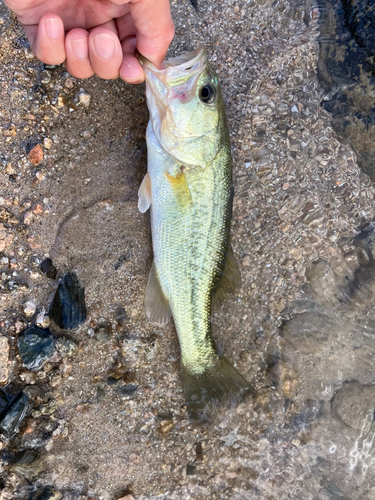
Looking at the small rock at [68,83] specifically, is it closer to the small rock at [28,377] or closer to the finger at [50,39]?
the finger at [50,39]

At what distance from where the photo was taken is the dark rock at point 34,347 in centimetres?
277

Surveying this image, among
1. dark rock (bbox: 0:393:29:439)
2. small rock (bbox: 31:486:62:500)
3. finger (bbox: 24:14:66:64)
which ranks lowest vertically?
small rock (bbox: 31:486:62:500)

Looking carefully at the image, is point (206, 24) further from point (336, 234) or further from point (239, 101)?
point (336, 234)

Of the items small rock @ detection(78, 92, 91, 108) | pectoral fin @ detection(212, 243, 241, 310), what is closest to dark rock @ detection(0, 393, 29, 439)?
pectoral fin @ detection(212, 243, 241, 310)

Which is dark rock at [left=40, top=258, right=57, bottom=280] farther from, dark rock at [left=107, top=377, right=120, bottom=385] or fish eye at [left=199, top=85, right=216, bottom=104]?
fish eye at [left=199, top=85, right=216, bottom=104]

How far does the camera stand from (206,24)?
10.4 feet

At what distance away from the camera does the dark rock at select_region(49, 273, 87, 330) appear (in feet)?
9.29

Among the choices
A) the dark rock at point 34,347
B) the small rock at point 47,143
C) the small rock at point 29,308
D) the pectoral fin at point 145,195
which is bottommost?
the dark rock at point 34,347

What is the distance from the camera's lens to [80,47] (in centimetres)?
240

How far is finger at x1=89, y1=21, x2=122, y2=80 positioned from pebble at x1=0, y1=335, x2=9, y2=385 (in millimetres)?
2070

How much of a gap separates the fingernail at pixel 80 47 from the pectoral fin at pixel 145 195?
0.91 m

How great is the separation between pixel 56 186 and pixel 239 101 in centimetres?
173

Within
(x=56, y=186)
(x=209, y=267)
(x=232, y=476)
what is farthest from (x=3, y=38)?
(x=232, y=476)

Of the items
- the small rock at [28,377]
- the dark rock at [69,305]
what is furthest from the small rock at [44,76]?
the small rock at [28,377]
